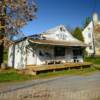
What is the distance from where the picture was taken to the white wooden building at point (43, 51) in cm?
2866

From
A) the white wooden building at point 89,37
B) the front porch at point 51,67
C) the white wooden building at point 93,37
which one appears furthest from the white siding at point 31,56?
the white wooden building at point 89,37

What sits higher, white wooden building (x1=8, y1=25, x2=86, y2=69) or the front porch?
white wooden building (x1=8, y1=25, x2=86, y2=69)

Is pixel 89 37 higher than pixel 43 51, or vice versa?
pixel 89 37

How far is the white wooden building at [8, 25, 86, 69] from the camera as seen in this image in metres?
28.7

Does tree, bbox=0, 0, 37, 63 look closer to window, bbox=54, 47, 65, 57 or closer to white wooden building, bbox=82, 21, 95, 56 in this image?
window, bbox=54, 47, 65, 57

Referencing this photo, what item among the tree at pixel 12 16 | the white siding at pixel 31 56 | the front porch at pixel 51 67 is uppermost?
the tree at pixel 12 16

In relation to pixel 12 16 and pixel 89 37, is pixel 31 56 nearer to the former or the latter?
pixel 12 16

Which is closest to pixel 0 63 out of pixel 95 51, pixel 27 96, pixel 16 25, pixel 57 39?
pixel 16 25

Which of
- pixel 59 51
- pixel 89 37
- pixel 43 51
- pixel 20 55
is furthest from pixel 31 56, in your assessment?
pixel 89 37

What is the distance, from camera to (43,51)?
29.7m

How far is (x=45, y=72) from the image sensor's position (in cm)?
2608

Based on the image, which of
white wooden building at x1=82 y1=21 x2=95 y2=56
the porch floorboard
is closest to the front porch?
the porch floorboard

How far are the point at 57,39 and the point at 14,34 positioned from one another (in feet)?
29.4

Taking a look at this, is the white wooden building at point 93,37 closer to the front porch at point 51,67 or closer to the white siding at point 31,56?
the front porch at point 51,67
